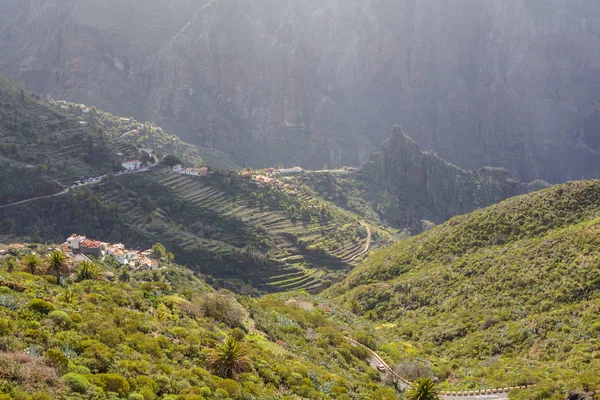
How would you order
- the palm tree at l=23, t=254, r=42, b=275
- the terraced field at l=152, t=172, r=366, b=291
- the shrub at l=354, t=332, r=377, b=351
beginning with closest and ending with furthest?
the palm tree at l=23, t=254, r=42, b=275 < the shrub at l=354, t=332, r=377, b=351 < the terraced field at l=152, t=172, r=366, b=291

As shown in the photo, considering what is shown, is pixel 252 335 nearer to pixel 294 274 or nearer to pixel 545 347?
pixel 545 347

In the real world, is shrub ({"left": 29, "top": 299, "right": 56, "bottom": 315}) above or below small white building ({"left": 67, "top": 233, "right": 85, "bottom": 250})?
above

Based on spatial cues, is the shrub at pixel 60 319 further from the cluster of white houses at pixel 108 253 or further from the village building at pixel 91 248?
the village building at pixel 91 248

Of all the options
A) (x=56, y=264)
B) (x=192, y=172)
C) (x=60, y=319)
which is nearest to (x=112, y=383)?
(x=60, y=319)

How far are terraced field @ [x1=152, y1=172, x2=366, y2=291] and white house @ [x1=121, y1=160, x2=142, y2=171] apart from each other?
7550mm

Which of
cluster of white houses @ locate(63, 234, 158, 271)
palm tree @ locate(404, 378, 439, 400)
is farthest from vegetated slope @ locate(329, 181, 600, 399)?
cluster of white houses @ locate(63, 234, 158, 271)

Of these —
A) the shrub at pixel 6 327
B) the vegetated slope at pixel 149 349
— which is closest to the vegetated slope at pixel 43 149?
the vegetated slope at pixel 149 349

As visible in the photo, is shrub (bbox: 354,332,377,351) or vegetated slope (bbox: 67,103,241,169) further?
vegetated slope (bbox: 67,103,241,169)

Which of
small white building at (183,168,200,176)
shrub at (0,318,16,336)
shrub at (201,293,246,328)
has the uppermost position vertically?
shrub at (0,318,16,336)

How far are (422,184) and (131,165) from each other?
10463 cm

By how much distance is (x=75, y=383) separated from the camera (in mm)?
19812

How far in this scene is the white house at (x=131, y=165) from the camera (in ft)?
412

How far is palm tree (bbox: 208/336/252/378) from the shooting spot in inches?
1021

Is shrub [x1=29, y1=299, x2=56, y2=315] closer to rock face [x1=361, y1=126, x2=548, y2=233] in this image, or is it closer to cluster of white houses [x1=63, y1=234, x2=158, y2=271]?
cluster of white houses [x1=63, y1=234, x2=158, y2=271]
